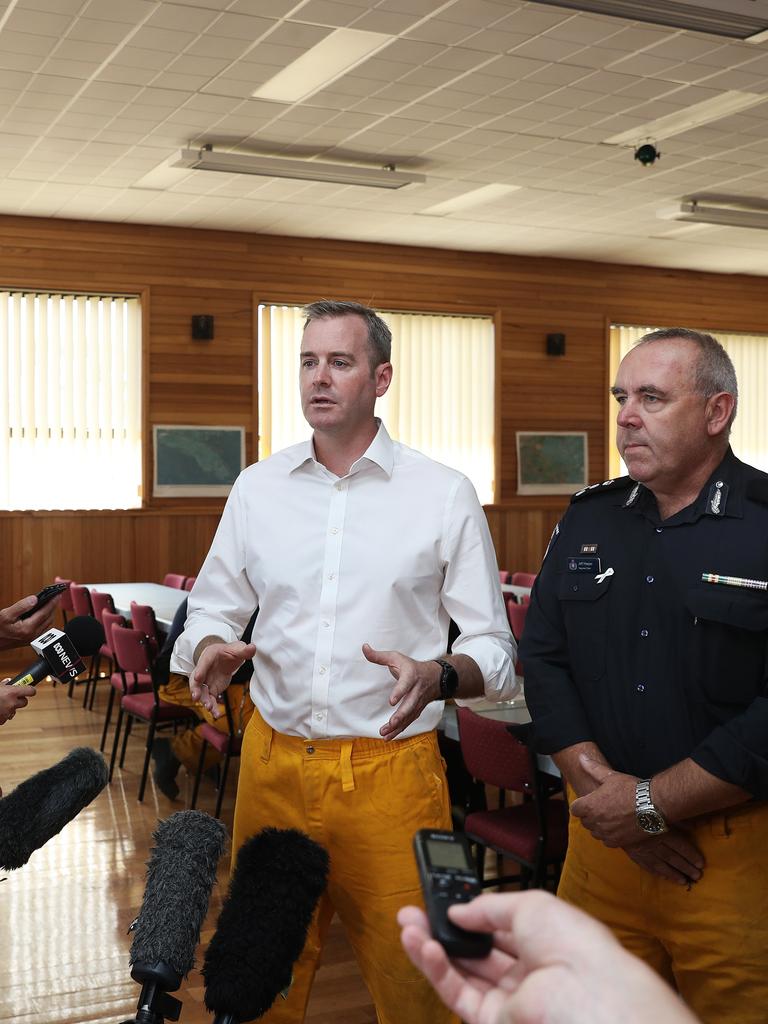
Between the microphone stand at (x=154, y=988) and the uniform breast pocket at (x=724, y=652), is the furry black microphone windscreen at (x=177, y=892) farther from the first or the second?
the uniform breast pocket at (x=724, y=652)

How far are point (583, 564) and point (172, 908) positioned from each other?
3.97 ft

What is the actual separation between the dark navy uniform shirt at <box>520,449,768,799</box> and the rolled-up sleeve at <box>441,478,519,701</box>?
0.10 metres

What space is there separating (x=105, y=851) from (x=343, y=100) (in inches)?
194

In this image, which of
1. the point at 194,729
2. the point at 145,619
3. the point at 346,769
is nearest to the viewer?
the point at 346,769

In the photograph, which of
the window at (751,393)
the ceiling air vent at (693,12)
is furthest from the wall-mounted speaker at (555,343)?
the ceiling air vent at (693,12)

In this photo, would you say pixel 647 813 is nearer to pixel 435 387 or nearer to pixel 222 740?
pixel 222 740

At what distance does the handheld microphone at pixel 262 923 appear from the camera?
5.36 ft

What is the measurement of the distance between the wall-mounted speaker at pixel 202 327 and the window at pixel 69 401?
0.57m

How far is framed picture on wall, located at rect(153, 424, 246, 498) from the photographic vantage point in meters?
11.2

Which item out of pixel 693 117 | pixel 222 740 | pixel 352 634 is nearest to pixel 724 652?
pixel 352 634

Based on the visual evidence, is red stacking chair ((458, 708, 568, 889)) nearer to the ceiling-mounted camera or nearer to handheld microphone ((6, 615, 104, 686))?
handheld microphone ((6, 615, 104, 686))

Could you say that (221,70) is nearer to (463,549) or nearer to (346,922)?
(463,549)

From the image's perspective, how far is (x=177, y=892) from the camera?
5.65ft

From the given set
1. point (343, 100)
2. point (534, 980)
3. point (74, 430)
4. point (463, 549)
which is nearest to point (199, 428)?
point (74, 430)
